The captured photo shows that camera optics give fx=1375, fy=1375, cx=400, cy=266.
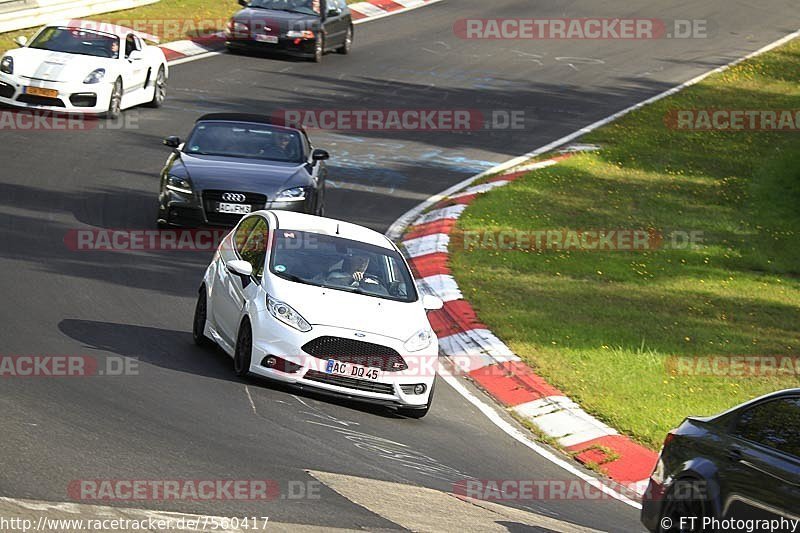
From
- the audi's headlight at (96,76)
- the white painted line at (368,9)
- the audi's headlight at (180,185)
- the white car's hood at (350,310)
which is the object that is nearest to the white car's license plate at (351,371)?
the white car's hood at (350,310)

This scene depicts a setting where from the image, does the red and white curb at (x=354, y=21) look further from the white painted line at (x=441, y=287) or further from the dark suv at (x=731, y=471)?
the dark suv at (x=731, y=471)

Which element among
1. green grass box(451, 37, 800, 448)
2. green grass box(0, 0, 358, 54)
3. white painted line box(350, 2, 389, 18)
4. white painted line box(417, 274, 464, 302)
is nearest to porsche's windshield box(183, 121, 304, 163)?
green grass box(451, 37, 800, 448)

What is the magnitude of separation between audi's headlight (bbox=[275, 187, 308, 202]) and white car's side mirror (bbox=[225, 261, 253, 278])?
5.23 meters

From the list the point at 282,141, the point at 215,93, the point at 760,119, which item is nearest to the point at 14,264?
the point at 282,141

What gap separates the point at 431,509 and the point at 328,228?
190 inches

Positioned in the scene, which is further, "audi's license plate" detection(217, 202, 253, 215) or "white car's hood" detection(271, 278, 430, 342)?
"audi's license plate" detection(217, 202, 253, 215)

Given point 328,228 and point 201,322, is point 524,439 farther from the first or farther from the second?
point 201,322

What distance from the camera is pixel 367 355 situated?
11.8 metres

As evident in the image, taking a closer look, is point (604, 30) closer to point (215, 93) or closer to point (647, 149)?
point (647, 149)

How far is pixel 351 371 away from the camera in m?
11.8

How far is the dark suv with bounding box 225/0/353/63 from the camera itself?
3023 centimetres

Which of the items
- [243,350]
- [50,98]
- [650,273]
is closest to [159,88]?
[50,98]

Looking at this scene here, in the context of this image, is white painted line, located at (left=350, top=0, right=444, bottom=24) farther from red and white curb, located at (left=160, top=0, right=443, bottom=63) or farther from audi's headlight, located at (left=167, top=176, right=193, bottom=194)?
audi's headlight, located at (left=167, top=176, right=193, bottom=194)

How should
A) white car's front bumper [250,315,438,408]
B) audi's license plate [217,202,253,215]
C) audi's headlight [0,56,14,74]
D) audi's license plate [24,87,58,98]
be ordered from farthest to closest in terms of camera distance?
audi's headlight [0,56,14,74] < audi's license plate [24,87,58,98] < audi's license plate [217,202,253,215] < white car's front bumper [250,315,438,408]
